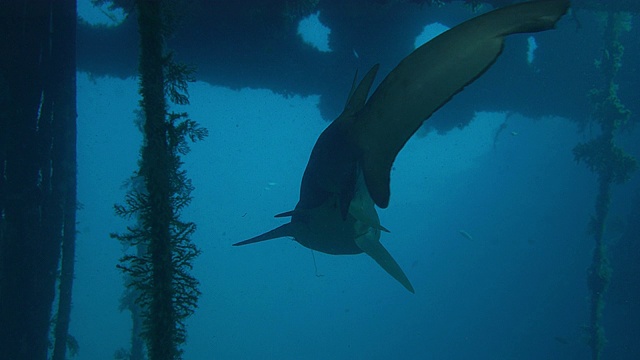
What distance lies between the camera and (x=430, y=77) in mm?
1604

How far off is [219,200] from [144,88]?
65.1 metres

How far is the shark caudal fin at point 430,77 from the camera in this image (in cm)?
144

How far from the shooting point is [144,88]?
2.38 m

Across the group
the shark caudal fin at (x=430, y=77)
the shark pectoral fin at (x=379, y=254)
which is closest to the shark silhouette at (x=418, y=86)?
the shark caudal fin at (x=430, y=77)

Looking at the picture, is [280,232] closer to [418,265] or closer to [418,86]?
[418,86]

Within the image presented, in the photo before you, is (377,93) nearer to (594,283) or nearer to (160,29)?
(160,29)

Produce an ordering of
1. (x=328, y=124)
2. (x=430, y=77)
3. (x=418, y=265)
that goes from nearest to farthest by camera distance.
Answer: (x=430, y=77) < (x=328, y=124) < (x=418, y=265)

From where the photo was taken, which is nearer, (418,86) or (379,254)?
(418,86)

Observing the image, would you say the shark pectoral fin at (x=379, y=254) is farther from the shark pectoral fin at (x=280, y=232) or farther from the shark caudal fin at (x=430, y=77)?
the shark caudal fin at (x=430, y=77)

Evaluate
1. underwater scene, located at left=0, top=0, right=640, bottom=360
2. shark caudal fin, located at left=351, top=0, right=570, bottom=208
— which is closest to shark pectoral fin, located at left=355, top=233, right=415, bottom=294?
underwater scene, located at left=0, top=0, right=640, bottom=360

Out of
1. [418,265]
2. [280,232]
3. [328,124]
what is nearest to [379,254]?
[280,232]

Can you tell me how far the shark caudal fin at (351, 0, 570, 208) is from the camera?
1437 millimetres

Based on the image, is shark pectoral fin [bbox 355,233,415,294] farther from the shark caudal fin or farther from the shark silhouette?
the shark caudal fin

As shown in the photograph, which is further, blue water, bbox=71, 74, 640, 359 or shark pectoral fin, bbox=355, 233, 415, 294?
blue water, bbox=71, 74, 640, 359
